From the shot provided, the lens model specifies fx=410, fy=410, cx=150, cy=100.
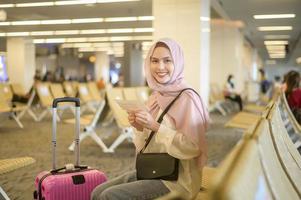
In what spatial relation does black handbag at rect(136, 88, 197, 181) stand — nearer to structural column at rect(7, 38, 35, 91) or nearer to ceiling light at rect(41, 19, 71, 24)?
ceiling light at rect(41, 19, 71, 24)

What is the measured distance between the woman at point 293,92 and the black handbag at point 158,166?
3734mm

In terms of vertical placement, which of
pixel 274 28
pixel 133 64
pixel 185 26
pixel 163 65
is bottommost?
pixel 163 65

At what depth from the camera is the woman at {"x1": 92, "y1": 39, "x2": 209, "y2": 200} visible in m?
2.12

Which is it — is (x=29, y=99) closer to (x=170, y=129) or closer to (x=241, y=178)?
(x=170, y=129)

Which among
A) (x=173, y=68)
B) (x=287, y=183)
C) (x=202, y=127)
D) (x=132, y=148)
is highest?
(x=173, y=68)

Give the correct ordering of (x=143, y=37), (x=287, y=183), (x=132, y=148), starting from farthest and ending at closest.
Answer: (x=143, y=37) < (x=132, y=148) < (x=287, y=183)

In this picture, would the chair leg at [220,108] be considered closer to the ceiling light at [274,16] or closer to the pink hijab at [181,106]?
the ceiling light at [274,16]

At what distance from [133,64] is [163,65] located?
57.8ft

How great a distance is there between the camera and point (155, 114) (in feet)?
7.72

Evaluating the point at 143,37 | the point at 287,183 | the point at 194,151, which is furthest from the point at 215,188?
the point at 143,37

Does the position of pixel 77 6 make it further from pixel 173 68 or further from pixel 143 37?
pixel 173 68

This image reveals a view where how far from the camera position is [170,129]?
2.17 metres

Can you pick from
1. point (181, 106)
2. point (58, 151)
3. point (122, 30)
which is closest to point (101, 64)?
point (122, 30)

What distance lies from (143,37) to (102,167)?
14742mm
